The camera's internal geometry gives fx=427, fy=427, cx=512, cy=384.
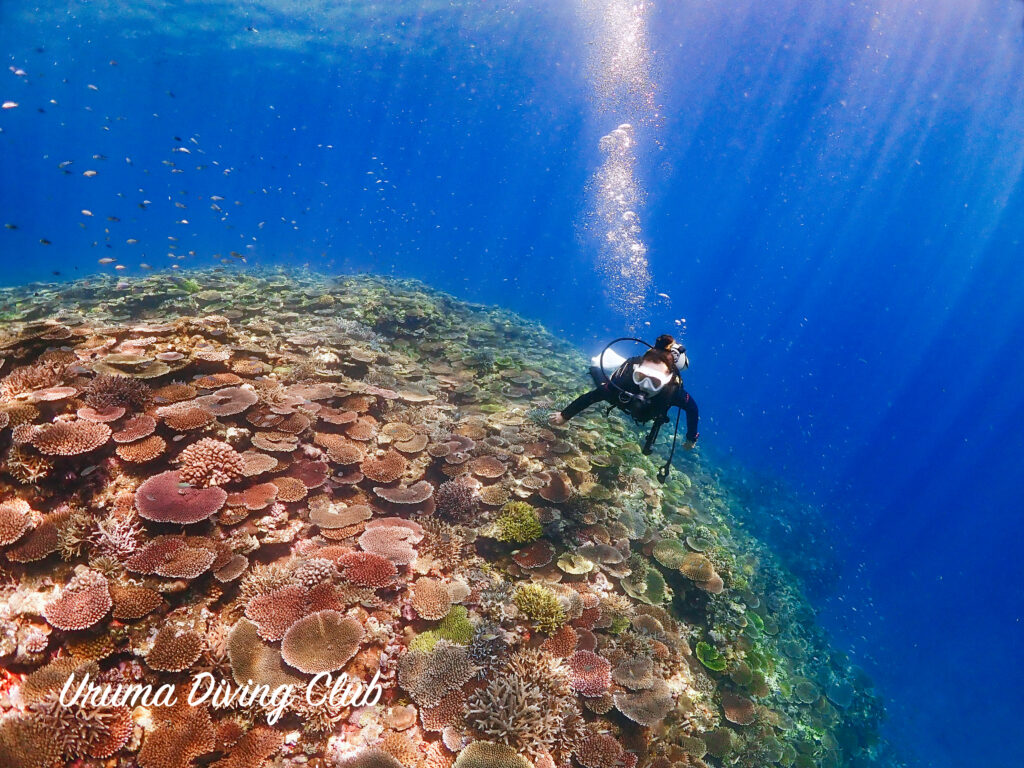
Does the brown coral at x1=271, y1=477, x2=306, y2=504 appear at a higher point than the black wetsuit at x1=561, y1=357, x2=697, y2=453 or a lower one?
lower

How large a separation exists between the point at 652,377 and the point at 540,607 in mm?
3486

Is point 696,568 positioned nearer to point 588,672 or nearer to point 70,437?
point 588,672

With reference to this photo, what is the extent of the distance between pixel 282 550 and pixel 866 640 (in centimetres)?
3503

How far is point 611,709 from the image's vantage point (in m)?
5.32

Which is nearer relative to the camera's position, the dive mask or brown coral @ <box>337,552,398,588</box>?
brown coral @ <box>337,552,398,588</box>

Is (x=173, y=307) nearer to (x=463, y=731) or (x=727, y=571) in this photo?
(x=463, y=731)

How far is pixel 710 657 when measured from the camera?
731 cm

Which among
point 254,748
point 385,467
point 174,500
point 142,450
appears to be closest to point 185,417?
point 142,450

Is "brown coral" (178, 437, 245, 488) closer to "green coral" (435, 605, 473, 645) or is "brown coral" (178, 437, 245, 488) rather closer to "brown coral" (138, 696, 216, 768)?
"brown coral" (138, 696, 216, 768)

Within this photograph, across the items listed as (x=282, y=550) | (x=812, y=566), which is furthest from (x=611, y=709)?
(x=812, y=566)

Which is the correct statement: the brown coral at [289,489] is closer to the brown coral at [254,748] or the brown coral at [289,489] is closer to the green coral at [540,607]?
the brown coral at [254,748]

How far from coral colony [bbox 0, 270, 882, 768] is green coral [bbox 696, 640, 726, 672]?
51 mm

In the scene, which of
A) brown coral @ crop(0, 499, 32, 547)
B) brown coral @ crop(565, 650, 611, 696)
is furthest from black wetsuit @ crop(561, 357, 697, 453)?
brown coral @ crop(0, 499, 32, 547)

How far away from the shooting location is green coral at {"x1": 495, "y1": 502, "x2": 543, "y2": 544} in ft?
22.3
